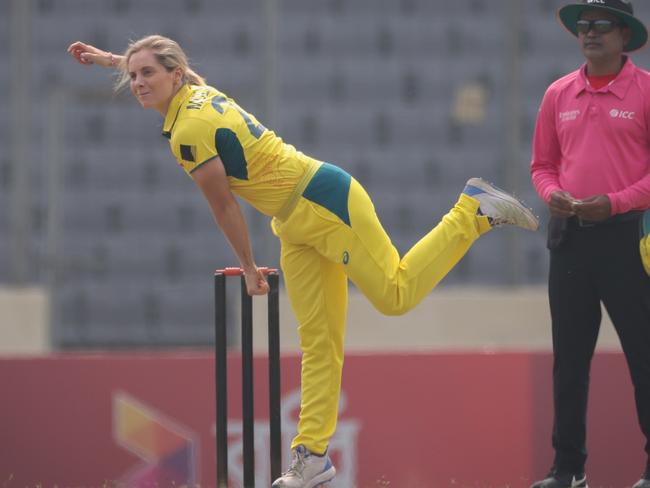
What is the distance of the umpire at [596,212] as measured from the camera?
4734mm

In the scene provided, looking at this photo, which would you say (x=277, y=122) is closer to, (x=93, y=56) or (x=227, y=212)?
(x=93, y=56)

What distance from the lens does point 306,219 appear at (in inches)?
189

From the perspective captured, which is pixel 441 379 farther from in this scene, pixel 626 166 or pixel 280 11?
pixel 280 11

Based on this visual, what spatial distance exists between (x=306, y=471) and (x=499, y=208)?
1196 mm

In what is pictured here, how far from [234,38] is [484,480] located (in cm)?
446

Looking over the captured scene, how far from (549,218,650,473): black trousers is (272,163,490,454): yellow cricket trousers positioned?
1.23 feet

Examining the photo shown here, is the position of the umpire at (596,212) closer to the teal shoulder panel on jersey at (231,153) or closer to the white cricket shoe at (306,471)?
the white cricket shoe at (306,471)

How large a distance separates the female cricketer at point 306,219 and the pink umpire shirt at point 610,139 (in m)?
0.33

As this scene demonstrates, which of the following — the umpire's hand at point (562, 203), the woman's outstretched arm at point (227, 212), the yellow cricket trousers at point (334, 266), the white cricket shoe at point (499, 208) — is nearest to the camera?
the woman's outstretched arm at point (227, 212)

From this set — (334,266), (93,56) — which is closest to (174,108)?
(93,56)

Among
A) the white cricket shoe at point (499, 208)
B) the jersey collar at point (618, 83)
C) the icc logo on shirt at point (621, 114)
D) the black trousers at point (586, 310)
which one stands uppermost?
the jersey collar at point (618, 83)

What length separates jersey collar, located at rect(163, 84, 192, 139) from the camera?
472 centimetres

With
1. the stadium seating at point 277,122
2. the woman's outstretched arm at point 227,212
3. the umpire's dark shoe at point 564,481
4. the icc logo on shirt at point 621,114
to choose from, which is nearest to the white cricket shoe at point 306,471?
the woman's outstretched arm at point 227,212

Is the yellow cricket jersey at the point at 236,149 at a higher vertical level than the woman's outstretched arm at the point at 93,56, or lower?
lower
